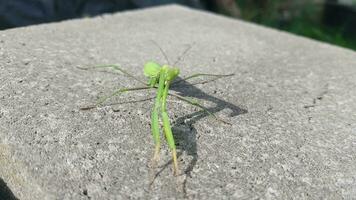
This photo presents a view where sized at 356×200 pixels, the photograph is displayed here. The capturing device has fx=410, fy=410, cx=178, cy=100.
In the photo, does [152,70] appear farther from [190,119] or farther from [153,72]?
[190,119]

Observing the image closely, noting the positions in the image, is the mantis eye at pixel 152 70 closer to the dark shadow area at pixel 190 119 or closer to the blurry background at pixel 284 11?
the dark shadow area at pixel 190 119

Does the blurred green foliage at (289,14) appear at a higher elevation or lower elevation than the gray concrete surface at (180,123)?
lower

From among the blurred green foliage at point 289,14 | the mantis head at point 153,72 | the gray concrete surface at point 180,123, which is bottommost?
the blurred green foliage at point 289,14

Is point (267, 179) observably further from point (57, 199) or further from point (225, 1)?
point (225, 1)

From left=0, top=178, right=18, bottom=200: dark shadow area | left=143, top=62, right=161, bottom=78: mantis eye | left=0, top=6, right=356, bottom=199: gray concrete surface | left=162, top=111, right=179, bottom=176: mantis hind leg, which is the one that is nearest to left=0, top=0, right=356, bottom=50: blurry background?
left=0, top=6, right=356, bottom=199: gray concrete surface

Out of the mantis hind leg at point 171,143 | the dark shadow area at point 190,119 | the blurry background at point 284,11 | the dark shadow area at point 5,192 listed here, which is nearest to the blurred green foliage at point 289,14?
the blurry background at point 284,11

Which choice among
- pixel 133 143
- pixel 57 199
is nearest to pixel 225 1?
pixel 133 143

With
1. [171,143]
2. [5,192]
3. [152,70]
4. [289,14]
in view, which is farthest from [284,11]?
[5,192]

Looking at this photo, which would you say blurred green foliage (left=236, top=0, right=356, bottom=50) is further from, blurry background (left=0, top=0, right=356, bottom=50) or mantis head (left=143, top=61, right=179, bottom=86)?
mantis head (left=143, top=61, right=179, bottom=86)
